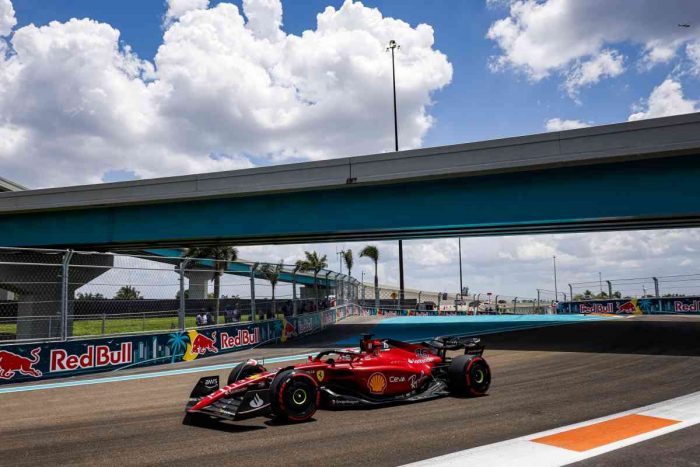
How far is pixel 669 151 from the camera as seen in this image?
50.3 feet

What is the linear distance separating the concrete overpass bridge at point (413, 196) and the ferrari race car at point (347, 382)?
390 inches

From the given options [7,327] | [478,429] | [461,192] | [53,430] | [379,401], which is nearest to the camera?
[478,429]

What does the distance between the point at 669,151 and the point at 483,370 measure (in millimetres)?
10882

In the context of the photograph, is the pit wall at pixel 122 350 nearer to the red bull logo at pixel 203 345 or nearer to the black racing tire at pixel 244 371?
the red bull logo at pixel 203 345

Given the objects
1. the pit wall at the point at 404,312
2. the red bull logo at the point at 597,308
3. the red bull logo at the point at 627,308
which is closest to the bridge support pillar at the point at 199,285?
the pit wall at the point at 404,312

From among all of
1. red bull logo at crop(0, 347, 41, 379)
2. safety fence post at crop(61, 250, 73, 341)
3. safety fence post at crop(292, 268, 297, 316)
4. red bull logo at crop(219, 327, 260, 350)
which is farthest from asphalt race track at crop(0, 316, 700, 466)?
safety fence post at crop(292, 268, 297, 316)

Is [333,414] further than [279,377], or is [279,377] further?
[333,414]

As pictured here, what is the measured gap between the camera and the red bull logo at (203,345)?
14.5 meters

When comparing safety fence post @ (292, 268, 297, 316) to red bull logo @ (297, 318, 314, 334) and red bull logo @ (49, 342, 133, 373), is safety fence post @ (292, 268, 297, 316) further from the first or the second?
red bull logo @ (49, 342, 133, 373)

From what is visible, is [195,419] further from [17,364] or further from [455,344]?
[17,364]

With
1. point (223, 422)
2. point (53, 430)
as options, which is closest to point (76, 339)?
point (53, 430)

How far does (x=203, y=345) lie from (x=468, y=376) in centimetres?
888

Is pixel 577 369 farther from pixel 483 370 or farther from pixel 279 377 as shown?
pixel 279 377

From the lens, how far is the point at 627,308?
3123 cm
